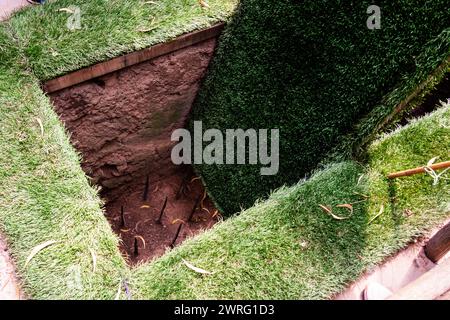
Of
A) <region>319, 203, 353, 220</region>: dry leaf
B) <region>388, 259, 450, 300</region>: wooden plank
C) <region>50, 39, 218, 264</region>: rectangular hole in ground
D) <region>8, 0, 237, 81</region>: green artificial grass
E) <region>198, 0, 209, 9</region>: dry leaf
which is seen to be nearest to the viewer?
<region>388, 259, 450, 300</region>: wooden plank

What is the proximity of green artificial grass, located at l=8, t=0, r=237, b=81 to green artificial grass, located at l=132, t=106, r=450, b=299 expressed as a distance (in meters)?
1.29

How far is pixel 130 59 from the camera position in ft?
9.30

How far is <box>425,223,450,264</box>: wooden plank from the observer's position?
2.12 metres

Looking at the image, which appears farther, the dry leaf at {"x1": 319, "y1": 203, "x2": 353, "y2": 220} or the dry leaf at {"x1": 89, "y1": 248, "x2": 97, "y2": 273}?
the dry leaf at {"x1": 319, "y1": 203, "x2": 353, "y2": 220}

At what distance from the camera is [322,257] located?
216 centimetres

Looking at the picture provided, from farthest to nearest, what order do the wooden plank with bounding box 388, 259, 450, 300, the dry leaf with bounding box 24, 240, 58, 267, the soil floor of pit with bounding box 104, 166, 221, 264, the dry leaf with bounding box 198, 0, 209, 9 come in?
the soil floor of pit with bounding box 104, 166, 221, 264 < the dry leaf with bounding box 198, 0, 209, 9 < the dry leaf with bounding box 24, 240, 58, 267 < the wooden plank with bounding box 388, 259, 450, 300

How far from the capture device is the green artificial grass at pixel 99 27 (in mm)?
2666

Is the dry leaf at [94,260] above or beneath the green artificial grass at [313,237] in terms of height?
beneath

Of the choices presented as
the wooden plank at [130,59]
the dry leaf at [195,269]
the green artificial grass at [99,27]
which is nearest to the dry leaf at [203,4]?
the green artificial grass at [99,27]

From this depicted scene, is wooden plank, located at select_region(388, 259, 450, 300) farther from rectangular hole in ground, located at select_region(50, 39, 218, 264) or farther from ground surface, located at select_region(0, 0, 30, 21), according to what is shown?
ground surface, located at select_region(0, 0, 30, 21)

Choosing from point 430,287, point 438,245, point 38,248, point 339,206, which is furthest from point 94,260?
point 438,245

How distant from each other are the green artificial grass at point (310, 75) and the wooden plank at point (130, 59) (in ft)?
0.55

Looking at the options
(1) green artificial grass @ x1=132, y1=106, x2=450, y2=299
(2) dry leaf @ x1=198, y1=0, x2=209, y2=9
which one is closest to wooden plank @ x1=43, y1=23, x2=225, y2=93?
(2) dry leaf @ x1=198, y1=0, x2=209, y2=9

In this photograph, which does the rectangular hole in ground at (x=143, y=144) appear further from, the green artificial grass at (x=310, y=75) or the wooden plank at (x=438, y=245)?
the wooden plank at (x=438, y=245)
